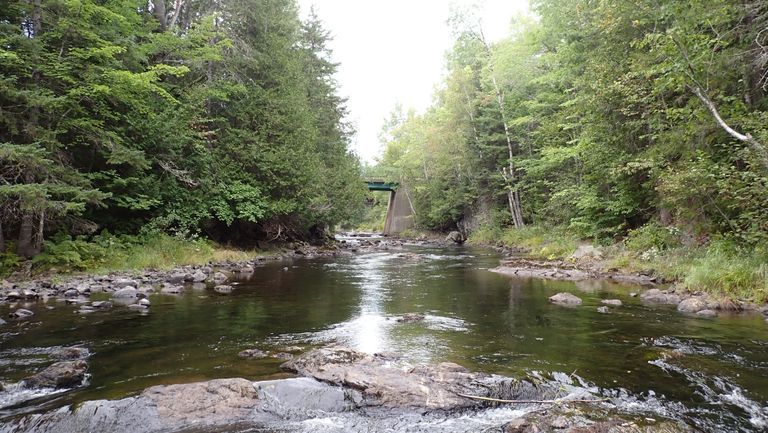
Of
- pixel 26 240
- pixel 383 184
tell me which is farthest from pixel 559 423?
pixel 383 184

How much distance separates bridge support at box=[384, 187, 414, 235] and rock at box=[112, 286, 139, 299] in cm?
4327

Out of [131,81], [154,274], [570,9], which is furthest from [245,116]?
[570,9]

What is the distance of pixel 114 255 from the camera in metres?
15.3

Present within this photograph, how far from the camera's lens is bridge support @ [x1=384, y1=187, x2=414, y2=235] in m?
55.7

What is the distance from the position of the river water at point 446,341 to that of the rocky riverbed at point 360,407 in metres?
0.48

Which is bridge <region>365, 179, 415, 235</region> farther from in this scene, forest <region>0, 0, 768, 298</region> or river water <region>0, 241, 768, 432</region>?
river water <region>0, 241, 768, 432</region>

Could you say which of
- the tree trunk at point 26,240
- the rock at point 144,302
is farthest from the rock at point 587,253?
the tree trunk at point 26,240

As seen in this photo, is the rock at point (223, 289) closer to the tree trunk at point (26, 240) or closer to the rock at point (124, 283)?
the rock at point (124, 283)

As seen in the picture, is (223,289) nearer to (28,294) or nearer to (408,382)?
(28,294)

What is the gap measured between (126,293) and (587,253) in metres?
17.2

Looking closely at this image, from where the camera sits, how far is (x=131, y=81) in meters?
13.9

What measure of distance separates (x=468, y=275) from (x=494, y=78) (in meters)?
19.4

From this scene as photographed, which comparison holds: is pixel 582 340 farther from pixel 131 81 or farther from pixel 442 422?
pixel 131 81

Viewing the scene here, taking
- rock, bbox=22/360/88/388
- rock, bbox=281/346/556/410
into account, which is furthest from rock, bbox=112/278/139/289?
rock, bbox=281/346/556/410
